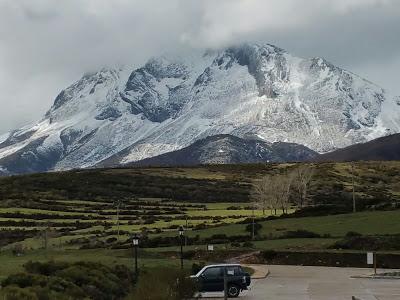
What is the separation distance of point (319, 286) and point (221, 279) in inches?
312

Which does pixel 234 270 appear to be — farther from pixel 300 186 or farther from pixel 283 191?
pixel 300 186

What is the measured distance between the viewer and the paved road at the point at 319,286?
38219 mm

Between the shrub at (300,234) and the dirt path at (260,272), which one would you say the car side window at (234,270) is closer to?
the dirt path at (260,272)

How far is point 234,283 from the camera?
38500 millimetres

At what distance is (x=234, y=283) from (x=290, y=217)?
56.2 m

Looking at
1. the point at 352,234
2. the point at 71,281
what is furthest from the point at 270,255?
the point at 71,281

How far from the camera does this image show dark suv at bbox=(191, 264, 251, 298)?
3841 centimetres

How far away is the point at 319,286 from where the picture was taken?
145 ft

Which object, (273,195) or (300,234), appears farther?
(273,195)

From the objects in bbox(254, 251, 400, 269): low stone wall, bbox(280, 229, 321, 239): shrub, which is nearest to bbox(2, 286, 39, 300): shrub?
bbox(254, 251, 400, 269): low stone wall

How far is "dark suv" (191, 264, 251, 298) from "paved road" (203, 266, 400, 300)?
507 millimetres

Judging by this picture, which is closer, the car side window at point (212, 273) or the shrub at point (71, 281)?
the shrub at point (71, 281)

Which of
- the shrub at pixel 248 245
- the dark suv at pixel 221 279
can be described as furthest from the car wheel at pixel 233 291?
the shrub at pixel 248 245

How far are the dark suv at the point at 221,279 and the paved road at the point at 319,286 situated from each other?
1.66ft
